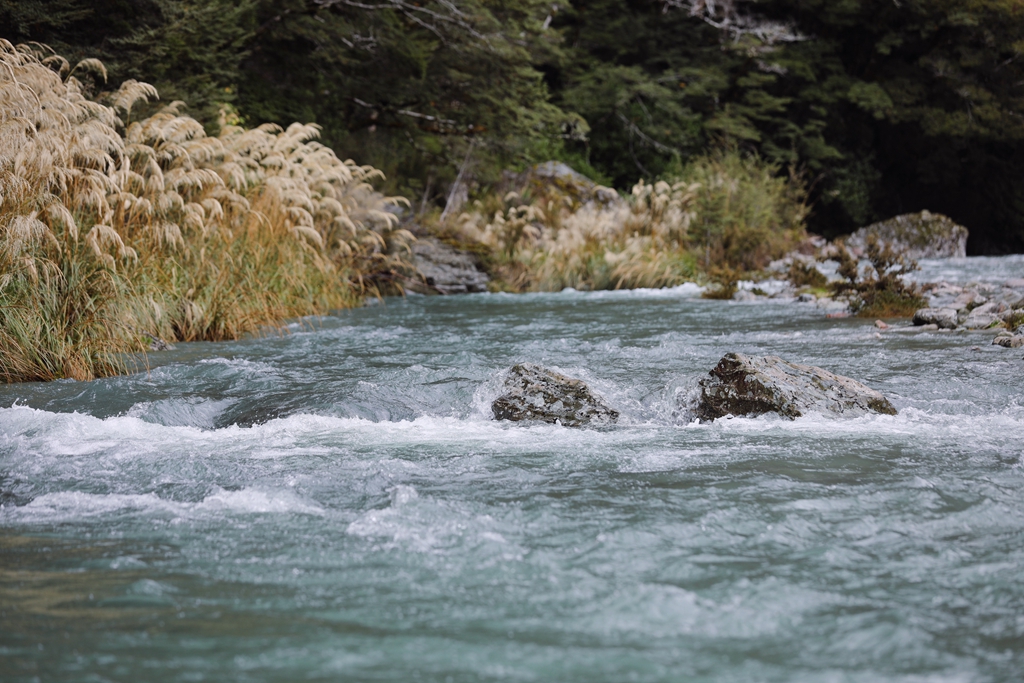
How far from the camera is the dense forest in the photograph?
47.2 ft

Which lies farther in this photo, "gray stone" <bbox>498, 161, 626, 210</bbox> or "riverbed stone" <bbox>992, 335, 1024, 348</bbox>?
"gray stone" <bbox>498, 161, 626, 210</bbox>

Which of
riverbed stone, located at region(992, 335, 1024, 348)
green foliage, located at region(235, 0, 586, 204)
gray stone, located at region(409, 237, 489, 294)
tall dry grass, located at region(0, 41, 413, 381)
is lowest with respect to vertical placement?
gray stone, located at region(409, 237, 489, 294)

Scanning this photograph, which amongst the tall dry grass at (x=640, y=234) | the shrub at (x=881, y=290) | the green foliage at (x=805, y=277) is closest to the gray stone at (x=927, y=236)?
the tall dry grass at (x=640, y=234)

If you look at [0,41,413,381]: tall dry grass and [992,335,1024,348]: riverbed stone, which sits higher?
[0,41,413,381]: tall dry grass

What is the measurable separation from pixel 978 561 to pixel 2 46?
667 centimetres

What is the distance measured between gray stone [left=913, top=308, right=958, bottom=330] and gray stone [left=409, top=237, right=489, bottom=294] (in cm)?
700

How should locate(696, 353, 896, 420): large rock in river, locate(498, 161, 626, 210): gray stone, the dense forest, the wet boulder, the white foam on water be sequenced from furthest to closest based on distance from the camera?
locate(498, 161, 626, 210): gray stone → the dense forest → the wet boulder → locate(696, 353, 896, 420): large rock in river → the white foam on water

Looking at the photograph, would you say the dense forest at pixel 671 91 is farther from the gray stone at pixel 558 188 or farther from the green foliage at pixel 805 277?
the green foliage at pixel 805 277

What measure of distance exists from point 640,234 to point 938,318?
801cm

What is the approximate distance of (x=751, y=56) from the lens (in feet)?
71.7

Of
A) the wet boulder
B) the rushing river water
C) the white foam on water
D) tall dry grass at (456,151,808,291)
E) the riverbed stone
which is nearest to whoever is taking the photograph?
the rushing river water

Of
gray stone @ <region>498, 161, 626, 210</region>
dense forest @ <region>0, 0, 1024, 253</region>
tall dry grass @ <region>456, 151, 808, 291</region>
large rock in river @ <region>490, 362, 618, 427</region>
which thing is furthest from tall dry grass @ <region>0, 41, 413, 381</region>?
gray stone @ <region>498, 161, 626, 210</region>

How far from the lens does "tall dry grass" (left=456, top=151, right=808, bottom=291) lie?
13.7 m

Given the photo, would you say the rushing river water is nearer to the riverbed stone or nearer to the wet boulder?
the riverbed stone
